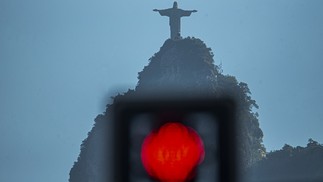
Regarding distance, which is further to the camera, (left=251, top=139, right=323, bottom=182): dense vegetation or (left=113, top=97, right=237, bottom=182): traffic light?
(left=251, top=139, right=323, bottom=182): dense vegetation

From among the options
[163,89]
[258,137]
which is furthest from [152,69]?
[163,89]

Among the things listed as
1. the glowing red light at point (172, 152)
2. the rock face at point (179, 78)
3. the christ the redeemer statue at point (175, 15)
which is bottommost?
the glowing red light at point (172, 152)

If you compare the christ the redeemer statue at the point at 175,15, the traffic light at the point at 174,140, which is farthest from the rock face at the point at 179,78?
the traffic light at the point at 174,140

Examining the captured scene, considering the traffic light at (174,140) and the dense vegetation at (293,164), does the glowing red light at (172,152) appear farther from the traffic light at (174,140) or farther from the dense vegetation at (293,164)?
the dense vegetation at (293,164)

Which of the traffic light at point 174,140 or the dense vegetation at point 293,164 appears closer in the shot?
the traffic light at point 174,140

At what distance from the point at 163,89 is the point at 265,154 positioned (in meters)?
89.0

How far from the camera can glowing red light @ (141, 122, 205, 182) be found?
Result: 200 inches

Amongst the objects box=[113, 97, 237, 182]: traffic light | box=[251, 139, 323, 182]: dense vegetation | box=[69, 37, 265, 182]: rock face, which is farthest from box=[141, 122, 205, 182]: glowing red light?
box=[69, 37, 265, 182]: rock face

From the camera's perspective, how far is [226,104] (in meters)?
5.29

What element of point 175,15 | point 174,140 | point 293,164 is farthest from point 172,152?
point 175,15

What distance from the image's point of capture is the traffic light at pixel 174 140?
5.14 metres

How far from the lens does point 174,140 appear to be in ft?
16.9

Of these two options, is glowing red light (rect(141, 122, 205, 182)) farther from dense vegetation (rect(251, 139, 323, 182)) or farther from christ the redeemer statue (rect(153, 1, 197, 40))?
christ the redeemer statue (rect(153, 1, 197, 40))

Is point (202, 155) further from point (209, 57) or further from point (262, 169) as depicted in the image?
point (209, 57)
